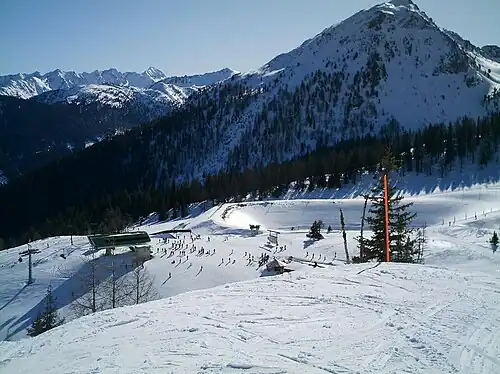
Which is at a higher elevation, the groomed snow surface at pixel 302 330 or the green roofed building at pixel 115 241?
the groomed snow surface at pixel 302 330

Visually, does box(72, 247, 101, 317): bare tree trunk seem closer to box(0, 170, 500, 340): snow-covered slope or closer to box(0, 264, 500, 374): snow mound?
box(0, 170, 500, 340): snow-covered slope

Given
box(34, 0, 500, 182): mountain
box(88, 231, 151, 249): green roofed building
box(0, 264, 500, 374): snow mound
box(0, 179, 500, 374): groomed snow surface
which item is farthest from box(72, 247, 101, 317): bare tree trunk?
box(34, 0, 500, 182): mountain

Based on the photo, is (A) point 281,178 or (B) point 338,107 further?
(B) point 338,107

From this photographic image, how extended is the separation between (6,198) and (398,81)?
157728 millimetres

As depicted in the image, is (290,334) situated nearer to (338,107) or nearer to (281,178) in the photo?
(281,178)

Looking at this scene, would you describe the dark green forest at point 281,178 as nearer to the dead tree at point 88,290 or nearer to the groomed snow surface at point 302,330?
the dead tree at point 88,290

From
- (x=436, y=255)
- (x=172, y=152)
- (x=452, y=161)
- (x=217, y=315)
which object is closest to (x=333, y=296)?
(x=217, y=315)

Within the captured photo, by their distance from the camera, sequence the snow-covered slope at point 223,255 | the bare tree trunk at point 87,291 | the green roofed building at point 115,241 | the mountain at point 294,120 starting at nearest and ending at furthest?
the bare tree trunk at point 87,291
the snow-covered slope at point 223,255
the green roofed building at point 115,241
the mountain at point 294,120

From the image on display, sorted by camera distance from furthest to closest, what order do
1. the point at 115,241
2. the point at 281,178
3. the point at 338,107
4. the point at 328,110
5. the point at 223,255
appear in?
the point at 338,107, the point at 328,110, the point at 281,178, the point at 223,255, the point at 115,241

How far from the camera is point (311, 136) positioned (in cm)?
16250

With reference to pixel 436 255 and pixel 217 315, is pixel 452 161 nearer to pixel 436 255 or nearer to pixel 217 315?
pixel 436 255

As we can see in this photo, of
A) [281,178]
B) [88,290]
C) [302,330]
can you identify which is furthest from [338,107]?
[302,330]

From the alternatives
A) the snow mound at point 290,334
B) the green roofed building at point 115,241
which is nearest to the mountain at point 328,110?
the green roofed building at point 115,241

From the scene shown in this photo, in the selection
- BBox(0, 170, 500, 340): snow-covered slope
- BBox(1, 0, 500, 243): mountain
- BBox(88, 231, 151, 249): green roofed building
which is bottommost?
BBox(0, 170, 500, 340): snow-covered slope
